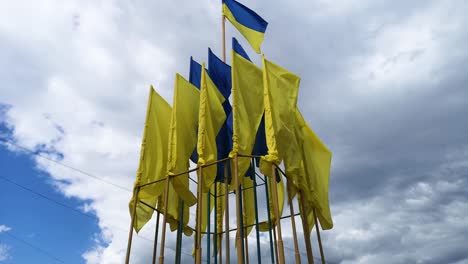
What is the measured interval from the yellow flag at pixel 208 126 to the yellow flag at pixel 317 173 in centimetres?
371

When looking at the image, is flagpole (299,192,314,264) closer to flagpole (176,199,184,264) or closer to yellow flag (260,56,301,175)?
yellow flag (260,56,301,175)

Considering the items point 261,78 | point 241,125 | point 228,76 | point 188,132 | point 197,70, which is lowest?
point 241,125

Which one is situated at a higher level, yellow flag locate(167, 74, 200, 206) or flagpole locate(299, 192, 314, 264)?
yellow flag locate(167, 74, 200, 206)

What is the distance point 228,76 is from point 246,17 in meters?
2.73

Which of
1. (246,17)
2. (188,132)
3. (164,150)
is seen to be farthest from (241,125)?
(246,17)

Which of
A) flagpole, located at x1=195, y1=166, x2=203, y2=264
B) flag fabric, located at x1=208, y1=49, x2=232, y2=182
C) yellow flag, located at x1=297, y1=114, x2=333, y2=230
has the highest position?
flag fabric, located at x1=208, y1=49, x2=232, y2=182

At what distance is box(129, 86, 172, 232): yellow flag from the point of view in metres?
12.7

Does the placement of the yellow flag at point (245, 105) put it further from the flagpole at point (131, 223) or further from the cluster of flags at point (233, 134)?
the flagpole at point (131, 223)

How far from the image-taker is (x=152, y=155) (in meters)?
13.2

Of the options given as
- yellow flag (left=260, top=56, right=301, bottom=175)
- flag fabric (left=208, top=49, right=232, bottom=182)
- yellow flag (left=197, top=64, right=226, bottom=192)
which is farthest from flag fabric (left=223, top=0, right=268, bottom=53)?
yellow flag (left=197, top=64, right=226, bottom=192)

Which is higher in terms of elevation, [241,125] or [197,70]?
[197,70]

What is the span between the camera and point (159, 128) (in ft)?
45.5

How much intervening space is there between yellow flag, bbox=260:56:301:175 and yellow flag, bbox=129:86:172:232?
4415 millimetres

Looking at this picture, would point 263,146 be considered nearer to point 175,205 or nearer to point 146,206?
point 175,205
